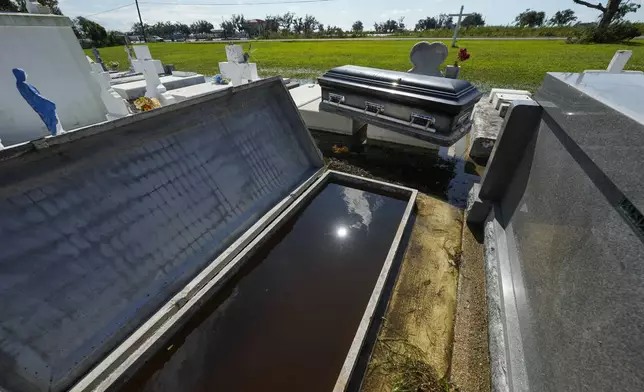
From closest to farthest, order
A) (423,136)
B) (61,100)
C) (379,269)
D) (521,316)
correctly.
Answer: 1. (521,316)
2. (379,269)
3. (423,136)
4. (61,100)

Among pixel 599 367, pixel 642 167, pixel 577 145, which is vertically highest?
pixel 642 167

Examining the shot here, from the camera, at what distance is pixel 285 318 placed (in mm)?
3412

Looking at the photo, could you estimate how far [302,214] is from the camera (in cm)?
520

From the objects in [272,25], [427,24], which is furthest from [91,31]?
[427,24]

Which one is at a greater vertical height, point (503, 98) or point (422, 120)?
point (422, 120)

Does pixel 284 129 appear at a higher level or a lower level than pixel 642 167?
lower

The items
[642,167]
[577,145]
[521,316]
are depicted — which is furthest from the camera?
[521,316]

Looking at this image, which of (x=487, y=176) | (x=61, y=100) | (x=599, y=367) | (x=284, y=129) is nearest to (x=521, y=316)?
(x=599, y=367)

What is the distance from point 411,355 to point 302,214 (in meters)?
2.92

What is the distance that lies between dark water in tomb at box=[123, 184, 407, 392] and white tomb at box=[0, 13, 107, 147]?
6.19 meters

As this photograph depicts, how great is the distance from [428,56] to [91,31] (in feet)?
186

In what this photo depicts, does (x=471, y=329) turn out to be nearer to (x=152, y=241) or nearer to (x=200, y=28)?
(x=152, y=241)

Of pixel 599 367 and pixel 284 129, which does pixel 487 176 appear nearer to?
pixel 599 367

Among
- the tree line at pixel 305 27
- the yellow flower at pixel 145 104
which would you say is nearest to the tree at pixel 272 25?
the tree line at pixel 305 27
